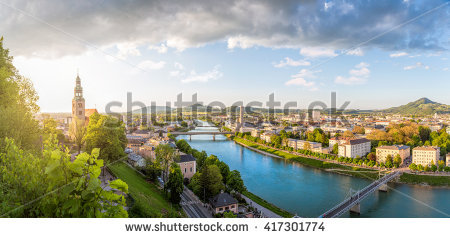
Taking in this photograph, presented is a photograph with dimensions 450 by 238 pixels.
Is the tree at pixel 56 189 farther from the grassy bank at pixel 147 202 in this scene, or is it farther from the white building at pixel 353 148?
the white building at pixel 353 148

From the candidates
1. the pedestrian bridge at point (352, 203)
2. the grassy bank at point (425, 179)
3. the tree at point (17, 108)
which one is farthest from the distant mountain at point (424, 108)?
the tree at point (17, 108)

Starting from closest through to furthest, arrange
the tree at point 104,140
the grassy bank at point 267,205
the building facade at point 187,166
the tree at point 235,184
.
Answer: the tree at point 104,140, the grassy bank at point 267,205, the tree at point 235,184, the building facade at point 187,166

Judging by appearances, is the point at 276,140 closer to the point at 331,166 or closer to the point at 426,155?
the point at 331,166

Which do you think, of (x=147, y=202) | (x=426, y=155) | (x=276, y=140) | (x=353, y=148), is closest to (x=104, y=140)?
(x=147, y=202)

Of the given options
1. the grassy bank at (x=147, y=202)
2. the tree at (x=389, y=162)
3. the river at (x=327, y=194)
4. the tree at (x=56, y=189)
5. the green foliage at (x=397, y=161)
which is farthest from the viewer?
the green foliage at (x=397, y=161)

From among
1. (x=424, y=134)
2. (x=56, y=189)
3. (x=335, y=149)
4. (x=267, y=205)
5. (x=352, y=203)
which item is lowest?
(x=267, y=205)

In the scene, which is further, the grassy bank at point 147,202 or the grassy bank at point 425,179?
the grassy bank at point 425,179

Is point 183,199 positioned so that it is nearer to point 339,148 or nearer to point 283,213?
point 283,213
